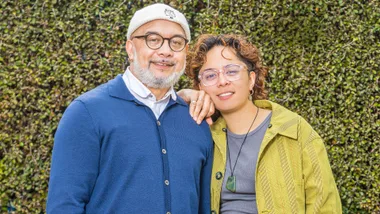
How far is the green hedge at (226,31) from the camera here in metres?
4.30

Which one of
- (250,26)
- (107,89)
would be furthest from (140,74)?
(250,26)

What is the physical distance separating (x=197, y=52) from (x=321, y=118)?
1616 mm

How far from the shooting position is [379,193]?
428 cm

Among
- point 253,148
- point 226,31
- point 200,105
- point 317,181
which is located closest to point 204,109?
point 200,105

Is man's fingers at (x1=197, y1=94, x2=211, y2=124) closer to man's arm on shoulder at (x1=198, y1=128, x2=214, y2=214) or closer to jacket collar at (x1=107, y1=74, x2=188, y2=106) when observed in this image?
man's arm on shoulder at (x1=198, y1=128, x2=214, y2=214)

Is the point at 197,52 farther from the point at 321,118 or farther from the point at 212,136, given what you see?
the point at 321,118

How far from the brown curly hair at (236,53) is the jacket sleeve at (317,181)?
1.91 feet

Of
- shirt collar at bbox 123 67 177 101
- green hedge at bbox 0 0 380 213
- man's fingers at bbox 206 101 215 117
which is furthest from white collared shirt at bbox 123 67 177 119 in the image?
green hedge at bbox 0 0 380 213

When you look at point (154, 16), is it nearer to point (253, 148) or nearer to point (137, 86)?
point (137, 86)

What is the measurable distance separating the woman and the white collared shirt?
299mm

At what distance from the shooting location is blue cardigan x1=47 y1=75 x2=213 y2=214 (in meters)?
2.45

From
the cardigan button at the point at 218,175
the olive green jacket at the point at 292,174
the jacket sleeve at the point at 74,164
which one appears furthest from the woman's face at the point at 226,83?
the jacket sleeve at the point at 74,164

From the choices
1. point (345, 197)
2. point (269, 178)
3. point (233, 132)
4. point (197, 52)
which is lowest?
point (345, 197)

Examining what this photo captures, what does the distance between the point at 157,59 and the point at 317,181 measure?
3.59ft
